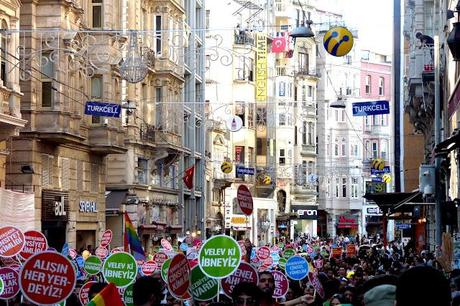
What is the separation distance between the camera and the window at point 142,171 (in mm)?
50188

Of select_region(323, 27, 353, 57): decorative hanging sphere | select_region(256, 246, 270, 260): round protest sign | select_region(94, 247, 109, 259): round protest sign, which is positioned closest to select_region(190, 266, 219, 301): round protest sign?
select_region(94, 247, 109, 259): round protest sign

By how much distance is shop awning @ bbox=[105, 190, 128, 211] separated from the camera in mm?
47619

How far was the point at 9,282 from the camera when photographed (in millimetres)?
14430

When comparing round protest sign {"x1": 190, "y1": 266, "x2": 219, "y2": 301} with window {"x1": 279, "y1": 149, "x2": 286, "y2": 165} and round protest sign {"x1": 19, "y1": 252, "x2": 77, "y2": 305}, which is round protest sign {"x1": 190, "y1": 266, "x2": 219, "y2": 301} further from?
window {"x1": 279, "y1": 149, "x2": 286, "y2": 165}

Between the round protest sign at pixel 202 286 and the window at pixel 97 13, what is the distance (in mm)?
30126

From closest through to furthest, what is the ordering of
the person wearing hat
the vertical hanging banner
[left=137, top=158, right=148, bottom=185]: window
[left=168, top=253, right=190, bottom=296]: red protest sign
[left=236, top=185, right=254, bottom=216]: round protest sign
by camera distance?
the person wearing hat
[left=168, top=253, right=190, bottom=296]: red protest sign
[left=236, top=185, right=254, bottom=216]: round protest sign
[left=137, top=158, right=148, bottom=185]: window
the vertical hanging banner

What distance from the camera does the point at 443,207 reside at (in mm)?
29500

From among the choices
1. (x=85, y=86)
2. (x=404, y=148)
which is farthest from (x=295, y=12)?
(x=85, y=86)

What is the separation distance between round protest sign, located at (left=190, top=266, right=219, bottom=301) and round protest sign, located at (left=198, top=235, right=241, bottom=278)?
182 mm

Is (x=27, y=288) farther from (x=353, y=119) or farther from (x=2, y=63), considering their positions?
(x=353, y=119)

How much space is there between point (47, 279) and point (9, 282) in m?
3.34

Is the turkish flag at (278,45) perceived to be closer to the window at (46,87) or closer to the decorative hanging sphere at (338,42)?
the window at (46,87)

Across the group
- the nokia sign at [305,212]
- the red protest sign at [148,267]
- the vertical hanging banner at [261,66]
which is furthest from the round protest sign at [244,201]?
the nokia sign at [305,212]

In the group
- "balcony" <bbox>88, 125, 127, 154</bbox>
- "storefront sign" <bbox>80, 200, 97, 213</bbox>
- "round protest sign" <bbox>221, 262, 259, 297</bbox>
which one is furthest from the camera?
"balcony" <bbox>88, 125, 127, 154</bbox>
